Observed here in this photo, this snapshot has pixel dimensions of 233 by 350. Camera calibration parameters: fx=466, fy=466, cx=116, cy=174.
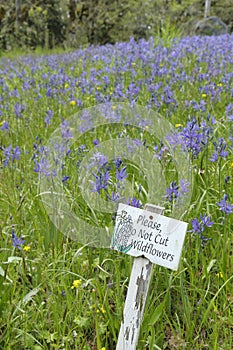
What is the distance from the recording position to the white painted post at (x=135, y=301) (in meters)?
1.43

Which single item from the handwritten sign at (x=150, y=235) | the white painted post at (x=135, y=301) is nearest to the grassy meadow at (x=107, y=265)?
the white painted post at (x=135, y=301)

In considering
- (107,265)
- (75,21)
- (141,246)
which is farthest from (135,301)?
(75,21)

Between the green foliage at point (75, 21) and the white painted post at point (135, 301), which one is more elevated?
the green foliage at point (75, 21)

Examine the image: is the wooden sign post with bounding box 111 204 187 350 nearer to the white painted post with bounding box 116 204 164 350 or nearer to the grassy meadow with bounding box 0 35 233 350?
the white painted post with bounding box 116 204 164 350

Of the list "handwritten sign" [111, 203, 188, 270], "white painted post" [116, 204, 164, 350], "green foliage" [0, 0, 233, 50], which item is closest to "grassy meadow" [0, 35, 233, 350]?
"white painted post" [116, 204, 164, 350]

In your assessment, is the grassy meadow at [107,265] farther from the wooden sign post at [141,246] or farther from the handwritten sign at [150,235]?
the handwritten sign at [150,235]

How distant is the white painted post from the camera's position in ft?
4.71

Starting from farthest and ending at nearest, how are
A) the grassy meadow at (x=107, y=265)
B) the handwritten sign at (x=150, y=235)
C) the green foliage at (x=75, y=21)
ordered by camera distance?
the green foliage at (x=75, y=21) → the grassy meadow at (x=107, y=265) → the handwritten sign at (x=150, y=235)

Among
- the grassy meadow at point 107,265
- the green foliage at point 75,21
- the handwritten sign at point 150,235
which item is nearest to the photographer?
the handwritten sign at point 150,235

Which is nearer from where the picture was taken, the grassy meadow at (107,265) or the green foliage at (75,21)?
the grassy meadow at (107,265)

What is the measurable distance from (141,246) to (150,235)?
0.05 m

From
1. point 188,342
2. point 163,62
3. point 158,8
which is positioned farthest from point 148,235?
point 158,8

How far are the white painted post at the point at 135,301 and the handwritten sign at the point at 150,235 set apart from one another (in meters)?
0.03

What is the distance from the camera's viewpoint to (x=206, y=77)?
13.9 ft
